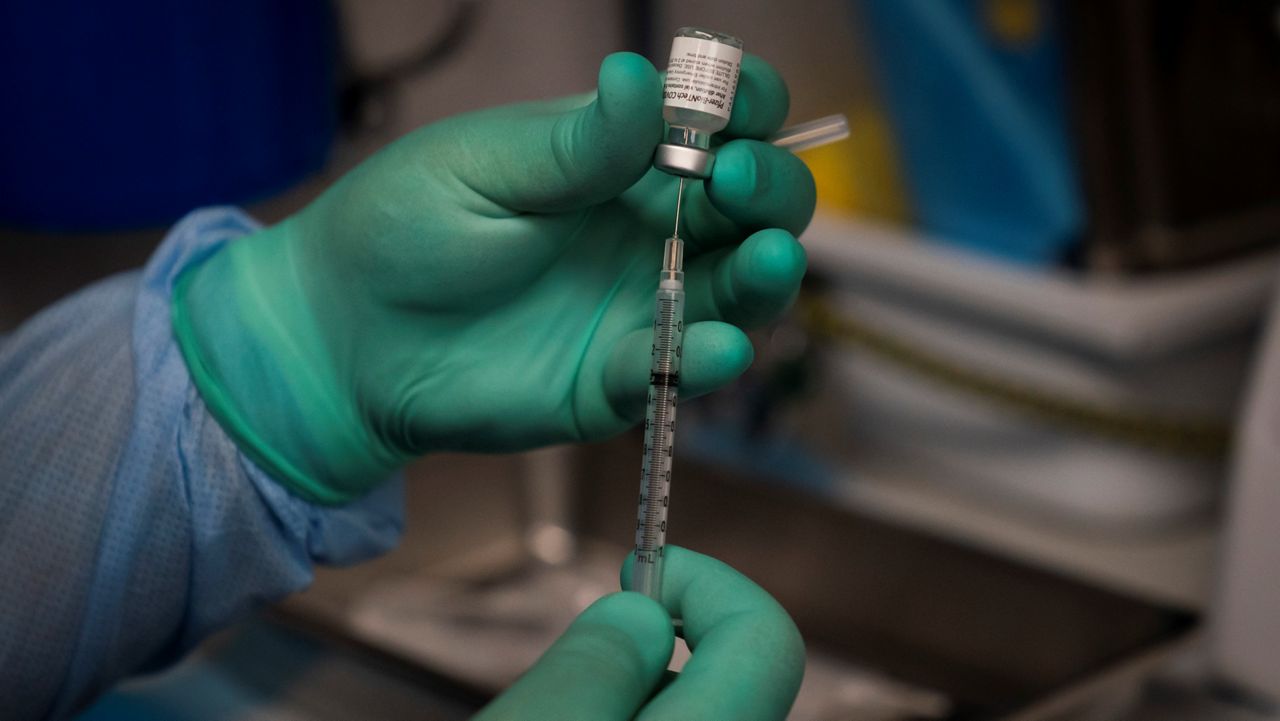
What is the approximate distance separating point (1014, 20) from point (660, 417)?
0.71 m

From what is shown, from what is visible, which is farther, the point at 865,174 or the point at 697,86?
the point at 865,174

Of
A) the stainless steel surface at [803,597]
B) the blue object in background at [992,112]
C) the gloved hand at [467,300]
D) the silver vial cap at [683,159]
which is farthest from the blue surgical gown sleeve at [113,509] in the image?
the blue object in background at [992,112]

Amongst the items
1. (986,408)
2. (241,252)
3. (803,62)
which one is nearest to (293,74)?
(241,252)

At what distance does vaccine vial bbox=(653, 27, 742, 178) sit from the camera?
510 mm

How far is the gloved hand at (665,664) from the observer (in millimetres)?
452

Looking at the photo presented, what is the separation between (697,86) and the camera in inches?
20.1

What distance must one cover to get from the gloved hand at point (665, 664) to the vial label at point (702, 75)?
204 millimetres

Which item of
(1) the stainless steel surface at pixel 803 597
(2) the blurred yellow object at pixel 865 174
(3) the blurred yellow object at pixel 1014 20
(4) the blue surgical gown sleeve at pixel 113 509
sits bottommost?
(1) the stainless steel surface at pixel 803 597

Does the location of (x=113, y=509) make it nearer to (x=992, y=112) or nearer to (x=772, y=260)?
(x=772, y=260)

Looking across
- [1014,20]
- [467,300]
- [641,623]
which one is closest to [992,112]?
[1014,20]

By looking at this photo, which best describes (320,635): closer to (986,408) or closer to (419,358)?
(419,358)

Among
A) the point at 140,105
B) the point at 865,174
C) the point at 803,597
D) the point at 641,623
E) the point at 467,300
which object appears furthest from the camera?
the point at 865,174

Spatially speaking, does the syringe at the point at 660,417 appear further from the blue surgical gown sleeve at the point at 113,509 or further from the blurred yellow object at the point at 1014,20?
the blurred yellow object at the point at 1014,20

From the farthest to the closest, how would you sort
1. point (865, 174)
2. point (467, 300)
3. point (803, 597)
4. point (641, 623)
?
point (865, 174)
point (803, 597)
point (467, 300)
point (641, 623)
